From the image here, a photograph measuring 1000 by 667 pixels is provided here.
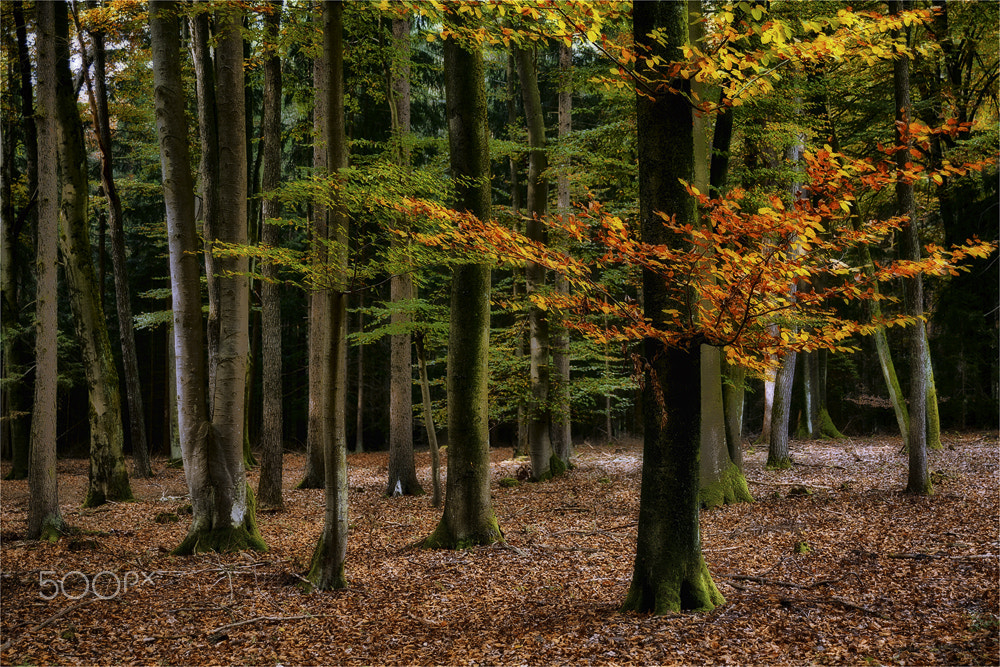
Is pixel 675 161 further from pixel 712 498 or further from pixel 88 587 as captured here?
pixel 88 587

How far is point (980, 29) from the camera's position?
46.3 ft

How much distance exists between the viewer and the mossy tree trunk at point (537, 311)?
485 inches

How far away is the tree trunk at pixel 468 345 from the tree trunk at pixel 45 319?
4847 millimetres

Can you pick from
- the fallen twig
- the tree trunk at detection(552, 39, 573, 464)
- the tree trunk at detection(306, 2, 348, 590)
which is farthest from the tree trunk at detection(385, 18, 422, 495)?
the fallen twig

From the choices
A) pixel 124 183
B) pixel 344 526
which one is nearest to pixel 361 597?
pixel 344 526

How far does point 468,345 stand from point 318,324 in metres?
3.82

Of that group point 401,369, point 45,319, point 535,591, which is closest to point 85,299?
point 45,319

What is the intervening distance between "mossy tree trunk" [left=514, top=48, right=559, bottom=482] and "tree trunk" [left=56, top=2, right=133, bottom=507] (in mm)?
7244

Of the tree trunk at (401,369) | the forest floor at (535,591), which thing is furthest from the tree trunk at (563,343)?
the tree trunk at (401,369)

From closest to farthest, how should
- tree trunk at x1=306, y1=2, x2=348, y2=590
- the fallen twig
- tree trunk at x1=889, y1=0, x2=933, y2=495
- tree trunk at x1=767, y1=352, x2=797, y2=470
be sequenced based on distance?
1. the fallen twig
2. tree trunk at x1=306, y1=2, x2=348, y2=590
3. tree trunk at x1=889, y1=0, x2=933, y2=495
4. tree trunk at x1=767, y1=352, x2=797, y2=470

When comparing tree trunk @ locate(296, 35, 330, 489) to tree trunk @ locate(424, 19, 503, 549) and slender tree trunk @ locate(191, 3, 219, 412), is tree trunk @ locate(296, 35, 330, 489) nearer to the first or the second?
slender tree trunk @ locate(191, 3, 219, 412)

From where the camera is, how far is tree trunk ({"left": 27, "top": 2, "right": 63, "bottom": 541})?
A: 790 centimetres

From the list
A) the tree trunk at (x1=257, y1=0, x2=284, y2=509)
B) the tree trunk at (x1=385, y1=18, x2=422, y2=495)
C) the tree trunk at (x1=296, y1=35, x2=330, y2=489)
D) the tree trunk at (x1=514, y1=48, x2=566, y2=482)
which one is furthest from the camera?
the tree trunk at (x1=514, y1=48, x2=566, y2=482)

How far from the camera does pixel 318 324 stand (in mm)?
10562
